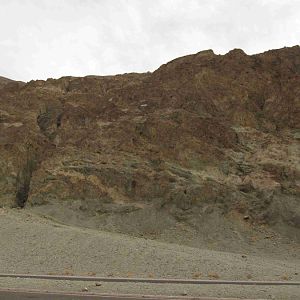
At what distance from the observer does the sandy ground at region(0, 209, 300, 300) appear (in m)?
16.4

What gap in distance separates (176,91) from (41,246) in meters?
25.4

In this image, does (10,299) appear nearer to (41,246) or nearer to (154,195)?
(41,246)

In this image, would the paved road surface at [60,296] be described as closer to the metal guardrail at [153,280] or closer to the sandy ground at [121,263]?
the sandy ground at [121,263]

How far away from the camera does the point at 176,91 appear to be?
160ft

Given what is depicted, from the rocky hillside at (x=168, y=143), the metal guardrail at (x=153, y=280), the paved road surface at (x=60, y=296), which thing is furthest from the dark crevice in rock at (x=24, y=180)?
the paved road surface at (x=60, y=296)

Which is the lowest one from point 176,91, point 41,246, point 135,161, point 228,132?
point 41,246

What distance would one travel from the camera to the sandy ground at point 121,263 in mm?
16359

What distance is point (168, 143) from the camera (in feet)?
143

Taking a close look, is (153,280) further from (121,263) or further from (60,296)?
(60,296)

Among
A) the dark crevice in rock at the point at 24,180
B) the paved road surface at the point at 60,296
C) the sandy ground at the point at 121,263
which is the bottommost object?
the sandy ground at the point at 121,263

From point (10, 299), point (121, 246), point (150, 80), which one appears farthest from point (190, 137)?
point (10, 299)

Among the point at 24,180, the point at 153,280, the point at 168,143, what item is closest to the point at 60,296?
the point at 153,280

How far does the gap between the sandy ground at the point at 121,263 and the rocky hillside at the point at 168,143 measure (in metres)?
7.55

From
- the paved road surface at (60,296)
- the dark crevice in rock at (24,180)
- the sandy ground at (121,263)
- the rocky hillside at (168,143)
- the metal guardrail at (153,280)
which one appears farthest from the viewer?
the dark crevice in rock at (24,180)
